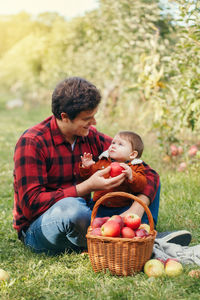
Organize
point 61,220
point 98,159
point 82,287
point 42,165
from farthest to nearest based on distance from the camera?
point 98,159, point 42,165, point 61,220, point 82,287

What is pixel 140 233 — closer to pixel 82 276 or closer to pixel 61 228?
pixel 82 276

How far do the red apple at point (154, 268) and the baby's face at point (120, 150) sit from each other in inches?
36.1

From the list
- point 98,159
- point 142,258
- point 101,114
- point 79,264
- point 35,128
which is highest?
point 35,128

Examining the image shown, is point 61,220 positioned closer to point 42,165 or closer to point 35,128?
point 42,165

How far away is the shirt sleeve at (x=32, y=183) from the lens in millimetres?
2824

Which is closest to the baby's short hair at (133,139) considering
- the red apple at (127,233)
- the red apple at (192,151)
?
the red apple at (127,233)

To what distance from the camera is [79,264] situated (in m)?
2.76

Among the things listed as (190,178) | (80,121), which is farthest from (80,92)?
(190,178)

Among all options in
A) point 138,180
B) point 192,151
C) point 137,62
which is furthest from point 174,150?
point 138,180

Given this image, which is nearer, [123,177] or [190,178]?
[123,177]

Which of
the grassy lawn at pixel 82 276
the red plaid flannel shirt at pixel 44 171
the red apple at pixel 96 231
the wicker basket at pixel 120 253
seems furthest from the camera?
the red plaid flannel shirt at pixel 44 171

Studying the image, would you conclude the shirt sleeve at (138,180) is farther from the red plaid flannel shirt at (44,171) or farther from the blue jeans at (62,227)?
the blue jeans at (62,227)

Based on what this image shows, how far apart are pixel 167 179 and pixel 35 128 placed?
2.19 meters

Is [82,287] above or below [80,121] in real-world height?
below
